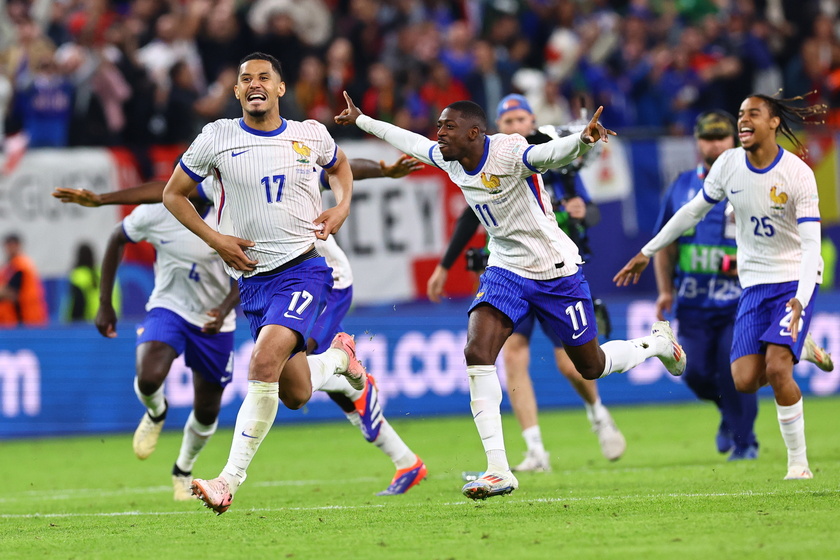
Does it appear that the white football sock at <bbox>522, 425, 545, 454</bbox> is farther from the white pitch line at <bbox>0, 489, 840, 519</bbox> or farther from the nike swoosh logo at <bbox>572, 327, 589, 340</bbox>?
the nike swoosh logo at <bbox>572, 327, 589, 340</bbox>

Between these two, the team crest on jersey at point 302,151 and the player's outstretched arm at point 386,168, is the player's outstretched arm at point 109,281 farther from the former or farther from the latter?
the team crest on jersey at point 302,151

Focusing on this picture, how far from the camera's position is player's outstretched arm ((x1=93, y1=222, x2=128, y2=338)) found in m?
9.82

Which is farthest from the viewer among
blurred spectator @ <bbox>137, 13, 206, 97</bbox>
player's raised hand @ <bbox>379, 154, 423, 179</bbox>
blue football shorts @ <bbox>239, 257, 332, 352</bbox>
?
blurred spectator @ <bbox>137, 13, 206, 97</bbox>

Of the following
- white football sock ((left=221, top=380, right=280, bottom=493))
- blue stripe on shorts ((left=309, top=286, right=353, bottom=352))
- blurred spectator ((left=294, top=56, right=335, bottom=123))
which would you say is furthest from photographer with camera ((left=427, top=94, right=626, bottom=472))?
blurred spectator ((left=294, top=56, right=335, bottom=123))

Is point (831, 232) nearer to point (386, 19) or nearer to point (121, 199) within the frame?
point (386, 19)

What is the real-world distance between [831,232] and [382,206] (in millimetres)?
6649

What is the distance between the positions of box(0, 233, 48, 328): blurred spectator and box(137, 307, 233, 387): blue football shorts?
5.93 meters

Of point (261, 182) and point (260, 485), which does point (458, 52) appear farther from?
point (261, 182)

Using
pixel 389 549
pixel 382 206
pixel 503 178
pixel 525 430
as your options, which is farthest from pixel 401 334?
pixel 389 549

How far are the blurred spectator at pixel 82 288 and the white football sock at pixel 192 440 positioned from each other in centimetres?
638

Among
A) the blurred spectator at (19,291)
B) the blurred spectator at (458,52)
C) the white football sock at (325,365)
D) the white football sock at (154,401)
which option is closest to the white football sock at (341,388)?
the white football sock at (325,365)

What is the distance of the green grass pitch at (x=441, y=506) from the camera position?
617cm

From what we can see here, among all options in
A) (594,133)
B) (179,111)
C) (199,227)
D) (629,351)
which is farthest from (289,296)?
(179,111)

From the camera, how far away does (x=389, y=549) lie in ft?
20.3
